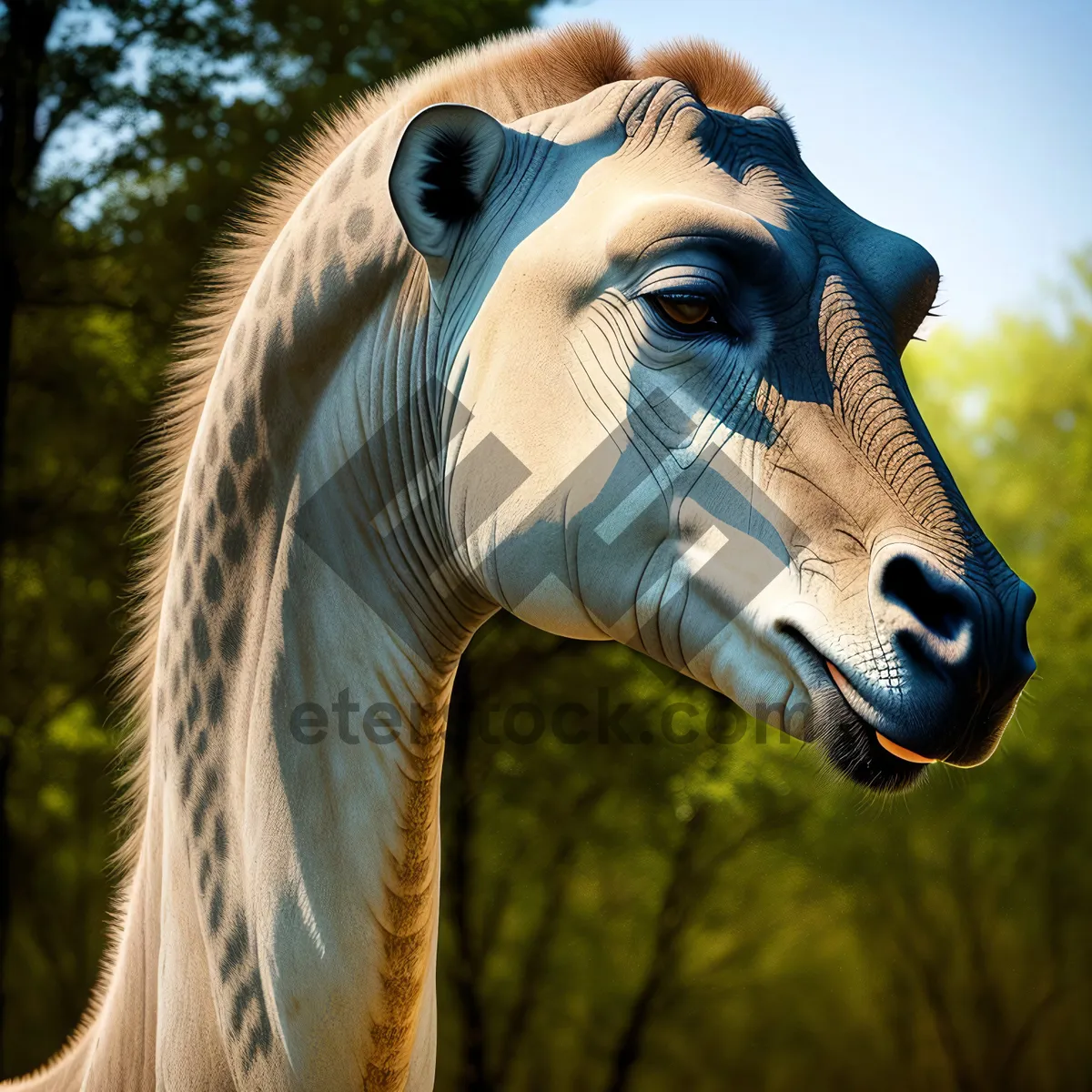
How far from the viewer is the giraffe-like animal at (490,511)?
1882 mm

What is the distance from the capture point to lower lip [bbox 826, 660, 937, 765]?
1.81 meters

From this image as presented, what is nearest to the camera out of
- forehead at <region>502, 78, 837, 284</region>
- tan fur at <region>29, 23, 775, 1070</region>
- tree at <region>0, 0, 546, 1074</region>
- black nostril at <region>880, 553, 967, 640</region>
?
black nostril at <region>880, 553, 967, 640</region>

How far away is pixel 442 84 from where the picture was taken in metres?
2.54

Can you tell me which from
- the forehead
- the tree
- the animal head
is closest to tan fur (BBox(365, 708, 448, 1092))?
the animal head

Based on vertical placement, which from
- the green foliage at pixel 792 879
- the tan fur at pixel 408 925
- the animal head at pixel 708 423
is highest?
the animal head at pixel 708 423

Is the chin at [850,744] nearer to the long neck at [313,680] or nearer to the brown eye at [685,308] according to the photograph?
the brown eye at [685,308]

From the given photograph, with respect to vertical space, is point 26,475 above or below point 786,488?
above

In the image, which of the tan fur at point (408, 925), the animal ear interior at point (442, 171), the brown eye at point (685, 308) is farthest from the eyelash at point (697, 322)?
the tan fur at point (408, 925)

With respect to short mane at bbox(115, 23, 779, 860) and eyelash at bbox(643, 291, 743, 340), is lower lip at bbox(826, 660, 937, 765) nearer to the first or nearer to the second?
eyelash at bbox(643, 291, 743, 340)

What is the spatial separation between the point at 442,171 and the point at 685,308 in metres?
0.60

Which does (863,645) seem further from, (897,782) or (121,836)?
(121,836)

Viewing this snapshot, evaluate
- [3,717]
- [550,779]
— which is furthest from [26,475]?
[550,779]

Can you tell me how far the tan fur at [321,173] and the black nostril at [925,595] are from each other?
1.03 metres

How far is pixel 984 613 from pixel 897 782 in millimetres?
342
